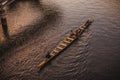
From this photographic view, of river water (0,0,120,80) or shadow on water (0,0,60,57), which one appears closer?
river water (0,0,120,80)

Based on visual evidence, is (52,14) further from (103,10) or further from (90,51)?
(90,51)

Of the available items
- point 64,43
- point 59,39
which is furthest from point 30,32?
point 64,43

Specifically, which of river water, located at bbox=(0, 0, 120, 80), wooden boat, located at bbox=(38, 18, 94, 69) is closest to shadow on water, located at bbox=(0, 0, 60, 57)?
river water, located at bbox=(0, 0, 120, 80)

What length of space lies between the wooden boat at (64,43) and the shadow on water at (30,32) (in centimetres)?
913

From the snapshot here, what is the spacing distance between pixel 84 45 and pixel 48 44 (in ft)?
29.9

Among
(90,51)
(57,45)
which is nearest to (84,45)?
(90,51)

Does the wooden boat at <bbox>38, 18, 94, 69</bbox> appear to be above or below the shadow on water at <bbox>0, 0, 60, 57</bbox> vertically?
below

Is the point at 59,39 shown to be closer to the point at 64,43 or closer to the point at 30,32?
the point at 64,43

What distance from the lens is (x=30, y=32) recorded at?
207ft

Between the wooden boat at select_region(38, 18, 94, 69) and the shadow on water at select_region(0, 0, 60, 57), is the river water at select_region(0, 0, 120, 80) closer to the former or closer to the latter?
the shadow on water at select_region(0, 0, 60, 57)

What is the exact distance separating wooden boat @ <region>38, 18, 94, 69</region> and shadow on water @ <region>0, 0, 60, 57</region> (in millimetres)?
9126

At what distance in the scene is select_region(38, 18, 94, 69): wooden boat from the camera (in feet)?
159

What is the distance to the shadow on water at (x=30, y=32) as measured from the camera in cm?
5603

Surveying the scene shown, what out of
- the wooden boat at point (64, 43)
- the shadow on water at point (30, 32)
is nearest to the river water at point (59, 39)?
the shadow on water at point (30, 32)
